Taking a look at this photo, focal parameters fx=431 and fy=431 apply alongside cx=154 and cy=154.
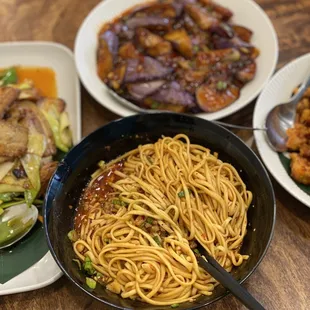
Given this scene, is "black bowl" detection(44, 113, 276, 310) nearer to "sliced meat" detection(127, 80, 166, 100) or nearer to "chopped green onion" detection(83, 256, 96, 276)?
"chopped green onion" detection(83, 256, 96, 276)

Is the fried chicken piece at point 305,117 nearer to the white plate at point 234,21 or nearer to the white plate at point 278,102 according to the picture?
the white plate at point 278,102

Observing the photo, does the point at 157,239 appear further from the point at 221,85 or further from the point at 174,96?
the point at 221,85

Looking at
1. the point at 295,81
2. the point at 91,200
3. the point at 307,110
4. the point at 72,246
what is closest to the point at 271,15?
the point at 295,81

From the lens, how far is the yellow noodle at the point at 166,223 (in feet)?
6.01

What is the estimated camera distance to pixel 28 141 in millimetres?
2371

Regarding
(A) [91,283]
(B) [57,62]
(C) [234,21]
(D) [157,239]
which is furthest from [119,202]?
(C) [234,21]

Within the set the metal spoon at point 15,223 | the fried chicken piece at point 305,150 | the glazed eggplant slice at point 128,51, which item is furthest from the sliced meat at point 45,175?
the fried chicken piece at point 305,150

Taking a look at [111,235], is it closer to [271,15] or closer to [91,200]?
[91,200]

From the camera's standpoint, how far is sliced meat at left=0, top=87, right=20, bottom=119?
242 cm

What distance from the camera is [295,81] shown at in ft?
8.39

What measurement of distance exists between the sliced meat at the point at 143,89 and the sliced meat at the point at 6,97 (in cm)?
67

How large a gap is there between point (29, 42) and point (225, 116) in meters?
1.45

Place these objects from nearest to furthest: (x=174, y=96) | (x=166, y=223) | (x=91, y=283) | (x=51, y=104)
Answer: (x=91, y=283) < (x=166, y=223) < (x=174, y=96) < (x=51, y=104)

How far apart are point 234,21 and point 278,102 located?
0.79 m
